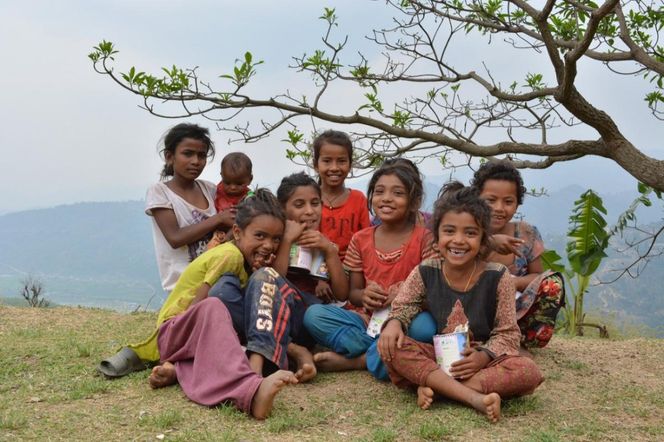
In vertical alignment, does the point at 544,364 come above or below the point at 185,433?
above

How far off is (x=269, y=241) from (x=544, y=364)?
6.58ft

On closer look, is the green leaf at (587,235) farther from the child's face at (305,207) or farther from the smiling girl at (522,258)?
the child's face at (305,207)

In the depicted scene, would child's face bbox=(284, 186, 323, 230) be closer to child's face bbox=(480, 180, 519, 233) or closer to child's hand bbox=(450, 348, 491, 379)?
child's face bbox=(480, 180, 519, 233)

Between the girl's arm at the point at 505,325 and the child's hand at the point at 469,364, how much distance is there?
0.24 ft

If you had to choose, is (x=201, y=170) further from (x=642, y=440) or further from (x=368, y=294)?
(x=642, y=440)

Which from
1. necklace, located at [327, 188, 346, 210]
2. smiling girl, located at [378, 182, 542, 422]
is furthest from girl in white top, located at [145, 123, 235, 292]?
smiling girl, located at [378, 182, 542, 422]

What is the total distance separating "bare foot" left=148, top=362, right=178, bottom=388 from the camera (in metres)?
3.82

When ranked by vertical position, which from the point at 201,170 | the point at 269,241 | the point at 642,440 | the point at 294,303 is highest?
the point at 201,170

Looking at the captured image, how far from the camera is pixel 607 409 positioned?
3754 millimetres

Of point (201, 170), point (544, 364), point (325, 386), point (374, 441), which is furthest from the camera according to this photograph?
point (201, 170)

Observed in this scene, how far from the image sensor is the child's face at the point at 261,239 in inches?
159

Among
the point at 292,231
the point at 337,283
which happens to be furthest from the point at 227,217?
the point at 337,283

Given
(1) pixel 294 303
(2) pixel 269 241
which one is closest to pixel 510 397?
(1) pixel 294 303

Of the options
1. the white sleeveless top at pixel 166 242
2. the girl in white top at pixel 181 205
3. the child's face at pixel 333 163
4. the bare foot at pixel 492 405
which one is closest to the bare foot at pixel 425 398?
the bare foot at pixel 492 405
